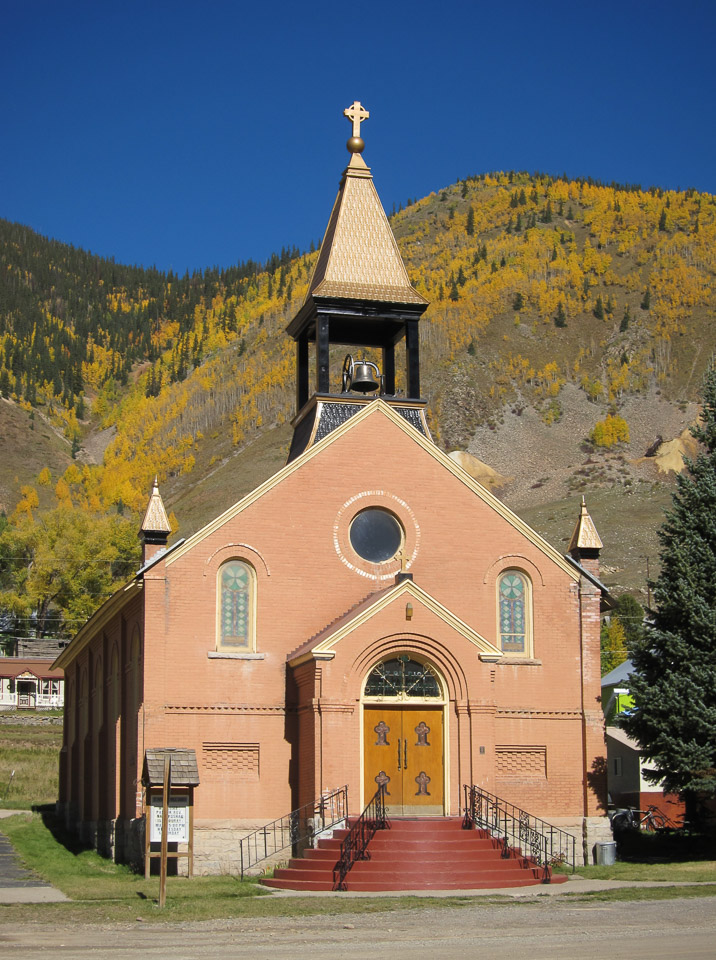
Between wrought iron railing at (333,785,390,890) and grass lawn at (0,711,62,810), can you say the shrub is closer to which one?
grass lawn at (0,711,62,810)

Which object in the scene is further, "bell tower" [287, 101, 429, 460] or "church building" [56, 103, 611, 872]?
"bell tower" [287, 101, 429, 460]

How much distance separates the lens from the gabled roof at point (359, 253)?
34062mm

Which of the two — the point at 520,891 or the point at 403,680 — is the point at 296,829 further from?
the point at 520,891

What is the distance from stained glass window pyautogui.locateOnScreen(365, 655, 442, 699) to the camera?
28656mm

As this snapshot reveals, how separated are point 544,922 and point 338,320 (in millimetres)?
18841

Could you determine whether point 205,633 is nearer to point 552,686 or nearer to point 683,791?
point 552,686

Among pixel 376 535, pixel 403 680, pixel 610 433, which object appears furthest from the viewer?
pixel 610 433

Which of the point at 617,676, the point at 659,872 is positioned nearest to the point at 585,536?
the point at 659,872

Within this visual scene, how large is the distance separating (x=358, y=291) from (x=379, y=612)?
960 cm

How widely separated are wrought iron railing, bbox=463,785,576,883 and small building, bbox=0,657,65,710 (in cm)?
5887

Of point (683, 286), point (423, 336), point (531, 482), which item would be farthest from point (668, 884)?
point (683, 286)

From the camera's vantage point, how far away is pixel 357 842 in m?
25.7

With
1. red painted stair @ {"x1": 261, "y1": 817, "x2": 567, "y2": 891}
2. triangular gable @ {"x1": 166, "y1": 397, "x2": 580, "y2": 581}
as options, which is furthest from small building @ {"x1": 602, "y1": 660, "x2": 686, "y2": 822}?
red painted stair @ {"x1": 261, "y1": 817, "x2": 567, "y2": 891}

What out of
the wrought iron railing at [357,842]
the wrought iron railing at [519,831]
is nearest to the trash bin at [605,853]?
the wrought iron railing at [519,831]
